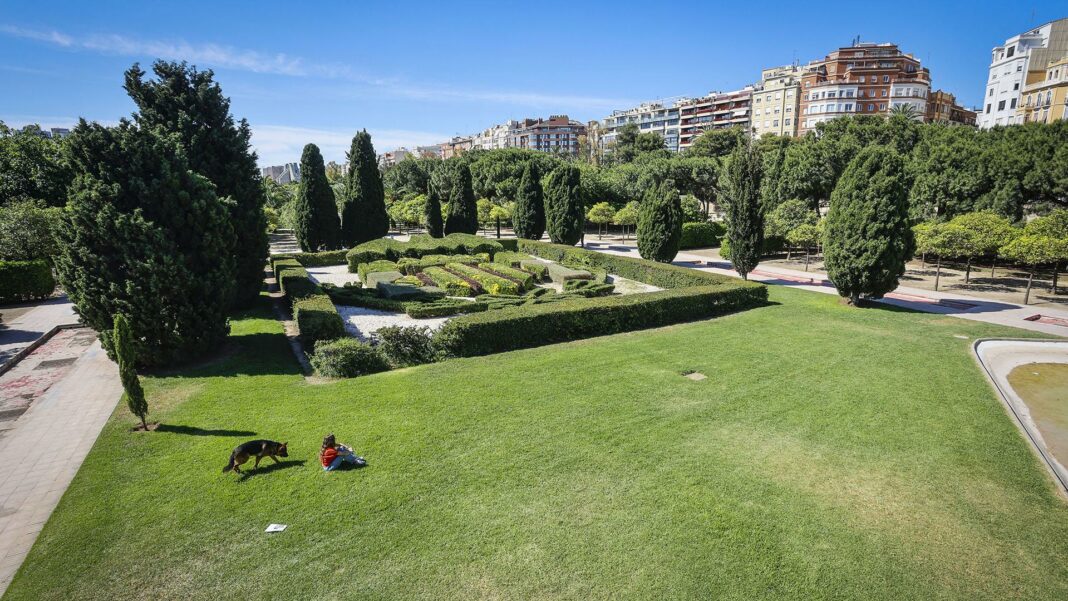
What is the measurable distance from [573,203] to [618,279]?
10872mm

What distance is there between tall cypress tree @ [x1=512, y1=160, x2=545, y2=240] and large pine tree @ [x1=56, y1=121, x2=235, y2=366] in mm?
27032

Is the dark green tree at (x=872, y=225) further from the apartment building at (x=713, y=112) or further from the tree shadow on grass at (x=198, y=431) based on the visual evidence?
the apartment building at (x=713, y=112)

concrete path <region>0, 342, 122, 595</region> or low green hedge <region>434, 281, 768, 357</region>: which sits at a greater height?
low green hedge <region>434, 281, 768, 357</region>

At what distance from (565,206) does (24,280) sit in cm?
2923

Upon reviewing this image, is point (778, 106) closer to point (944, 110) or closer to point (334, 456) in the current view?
point (944, 110)

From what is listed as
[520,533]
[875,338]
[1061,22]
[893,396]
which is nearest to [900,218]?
[875,338]

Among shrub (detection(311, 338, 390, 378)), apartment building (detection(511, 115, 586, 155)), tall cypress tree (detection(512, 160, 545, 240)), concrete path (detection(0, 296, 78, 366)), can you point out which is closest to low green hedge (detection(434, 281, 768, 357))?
shrub (detection(311, 338, 390, 378))

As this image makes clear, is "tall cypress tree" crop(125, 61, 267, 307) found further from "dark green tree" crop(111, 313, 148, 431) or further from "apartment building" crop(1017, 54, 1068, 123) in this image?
"apartment building" crop(1017, 54, 1068, 123)

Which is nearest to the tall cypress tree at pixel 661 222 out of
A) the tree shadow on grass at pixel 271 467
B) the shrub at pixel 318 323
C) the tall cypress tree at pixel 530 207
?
the tall cypress tree at pixel 530 207

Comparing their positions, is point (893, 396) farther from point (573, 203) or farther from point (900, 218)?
point (573, 203)

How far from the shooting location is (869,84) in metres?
82.8

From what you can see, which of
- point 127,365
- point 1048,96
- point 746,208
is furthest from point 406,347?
point 1048,96

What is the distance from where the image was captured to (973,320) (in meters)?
19.4

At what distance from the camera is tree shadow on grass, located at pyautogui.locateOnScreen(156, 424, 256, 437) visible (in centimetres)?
1021
